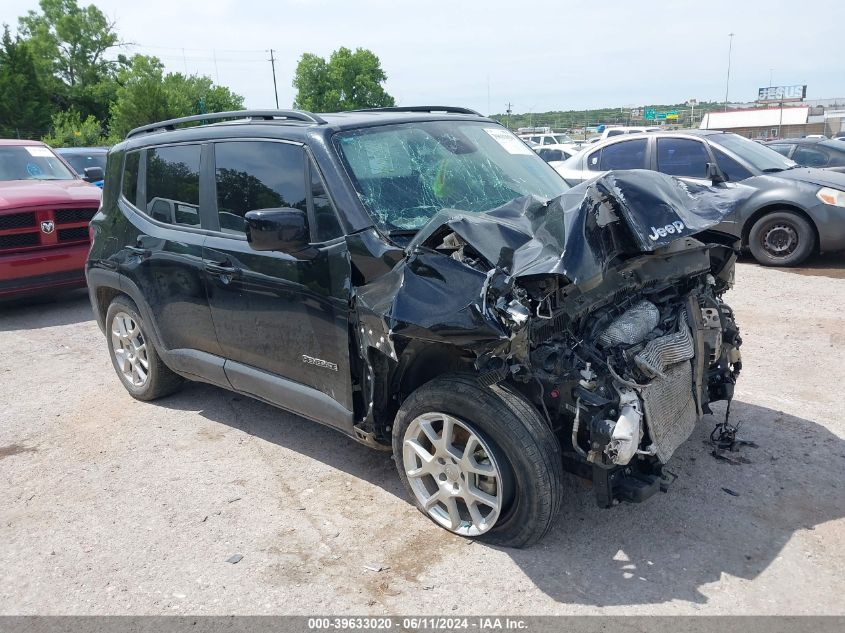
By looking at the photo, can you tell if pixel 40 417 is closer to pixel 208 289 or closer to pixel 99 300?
pixel 99 300

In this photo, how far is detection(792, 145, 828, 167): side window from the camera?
12402 millimetres

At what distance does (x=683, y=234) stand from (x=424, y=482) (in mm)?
1747

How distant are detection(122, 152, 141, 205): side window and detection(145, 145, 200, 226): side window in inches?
7.0

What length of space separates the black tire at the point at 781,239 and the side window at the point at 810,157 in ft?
15.6

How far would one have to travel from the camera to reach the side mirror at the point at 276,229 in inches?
132

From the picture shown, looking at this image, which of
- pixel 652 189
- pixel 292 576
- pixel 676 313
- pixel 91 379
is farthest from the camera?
pixel 91 379

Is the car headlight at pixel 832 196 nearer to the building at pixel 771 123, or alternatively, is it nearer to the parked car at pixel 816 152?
the parked car at pixel 816 152

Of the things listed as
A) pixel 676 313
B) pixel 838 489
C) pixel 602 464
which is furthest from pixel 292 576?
pixel 838 489

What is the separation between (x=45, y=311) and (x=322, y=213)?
649cm

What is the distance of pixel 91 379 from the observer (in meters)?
5.94

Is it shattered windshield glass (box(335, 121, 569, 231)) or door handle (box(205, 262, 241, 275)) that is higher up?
shattered windshield glass (box(335, 121, 569, 231))

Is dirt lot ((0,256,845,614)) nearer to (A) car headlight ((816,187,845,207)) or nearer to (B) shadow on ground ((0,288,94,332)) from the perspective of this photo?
(B) shadow on ground ((0,288,94,332))

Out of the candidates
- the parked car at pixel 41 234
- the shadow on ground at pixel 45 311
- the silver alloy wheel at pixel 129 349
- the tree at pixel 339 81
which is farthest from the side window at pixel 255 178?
the tree at pixel 339 81

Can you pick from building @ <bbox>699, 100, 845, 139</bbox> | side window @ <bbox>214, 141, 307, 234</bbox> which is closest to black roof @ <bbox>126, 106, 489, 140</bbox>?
side window @ <bbox>214, 141, 307, 234</bbox>
